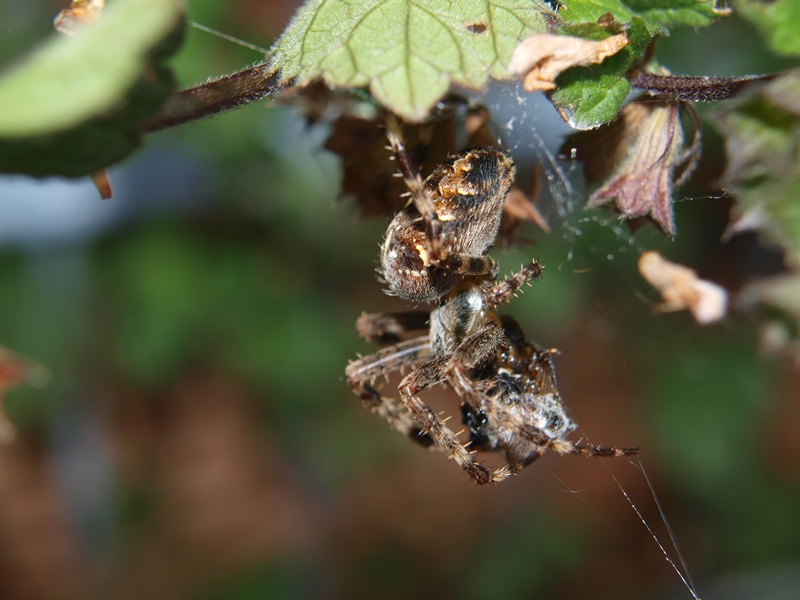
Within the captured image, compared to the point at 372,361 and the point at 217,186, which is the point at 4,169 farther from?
the point at 217,186

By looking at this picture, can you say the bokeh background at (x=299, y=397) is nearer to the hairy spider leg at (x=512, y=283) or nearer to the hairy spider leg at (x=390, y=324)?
the hairy spider leg at (x=390, y=324)

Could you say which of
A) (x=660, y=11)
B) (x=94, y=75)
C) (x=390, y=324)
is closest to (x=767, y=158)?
(x=660, y=11)

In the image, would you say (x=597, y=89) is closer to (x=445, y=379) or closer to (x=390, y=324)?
(x=445, y=379)

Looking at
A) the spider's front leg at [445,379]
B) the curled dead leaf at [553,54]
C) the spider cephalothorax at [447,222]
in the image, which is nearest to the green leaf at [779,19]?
the curled dead leaf at [553,54]

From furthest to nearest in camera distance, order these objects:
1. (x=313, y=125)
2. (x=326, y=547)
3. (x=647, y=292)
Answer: (x=326, y=547)
(x=647, y=292)
(x=313, y=125)

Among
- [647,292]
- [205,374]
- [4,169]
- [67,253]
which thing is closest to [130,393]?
[205,374]

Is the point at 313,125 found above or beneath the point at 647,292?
above

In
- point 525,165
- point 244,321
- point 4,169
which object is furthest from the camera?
point 244,321
